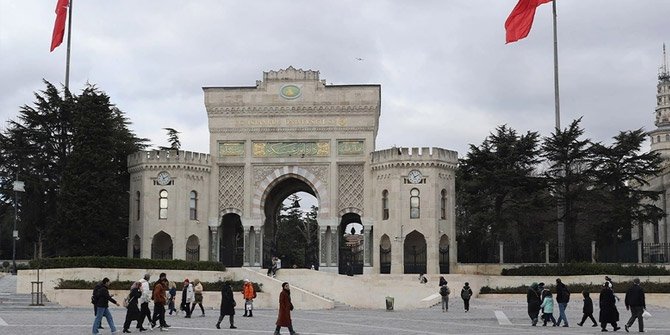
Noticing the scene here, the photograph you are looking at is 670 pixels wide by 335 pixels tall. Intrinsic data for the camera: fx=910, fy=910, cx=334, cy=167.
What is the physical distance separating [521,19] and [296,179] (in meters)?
17.0

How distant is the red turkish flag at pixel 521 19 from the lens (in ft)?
130

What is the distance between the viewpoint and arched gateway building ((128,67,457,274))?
48.1 metres

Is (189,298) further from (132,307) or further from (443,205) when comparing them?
(443,205)

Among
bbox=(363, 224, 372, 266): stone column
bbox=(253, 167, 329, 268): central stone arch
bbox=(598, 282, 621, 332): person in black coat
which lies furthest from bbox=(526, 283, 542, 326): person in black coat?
bbox=(253, 167, 329, 268): central stone arch

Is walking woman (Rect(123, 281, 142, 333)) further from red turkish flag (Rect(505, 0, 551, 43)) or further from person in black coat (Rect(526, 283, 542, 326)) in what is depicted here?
red turkish flag (Rect(505, 0, 551, 43))

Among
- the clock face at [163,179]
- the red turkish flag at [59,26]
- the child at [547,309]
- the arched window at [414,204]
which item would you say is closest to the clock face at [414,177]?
the arched window at [414,204]

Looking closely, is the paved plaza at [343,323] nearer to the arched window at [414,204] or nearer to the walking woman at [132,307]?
the walking woman at [132,307]

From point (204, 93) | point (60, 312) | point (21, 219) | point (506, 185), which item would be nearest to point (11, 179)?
point (21, 219)

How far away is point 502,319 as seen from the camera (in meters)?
28.0

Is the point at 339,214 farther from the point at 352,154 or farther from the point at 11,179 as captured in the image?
the point at 11,179

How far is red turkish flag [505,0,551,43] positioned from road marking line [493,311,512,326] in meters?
13.8

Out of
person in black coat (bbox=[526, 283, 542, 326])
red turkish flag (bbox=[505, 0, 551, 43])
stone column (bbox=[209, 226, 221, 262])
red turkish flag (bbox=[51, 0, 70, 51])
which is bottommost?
person in black coat (bbox=[526, 283, 542, 326])

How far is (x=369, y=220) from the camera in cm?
4888

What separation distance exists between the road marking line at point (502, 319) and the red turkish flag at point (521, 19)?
13762mm
